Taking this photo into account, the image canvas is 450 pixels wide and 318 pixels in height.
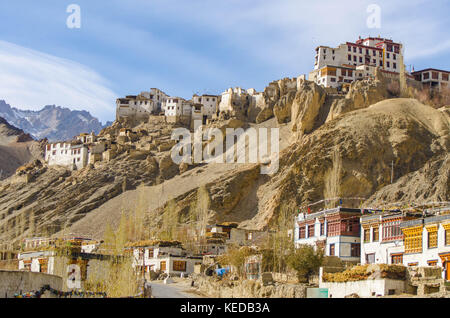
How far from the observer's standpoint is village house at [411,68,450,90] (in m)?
93.3

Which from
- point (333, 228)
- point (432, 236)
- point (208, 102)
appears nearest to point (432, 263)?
point (432, 236)

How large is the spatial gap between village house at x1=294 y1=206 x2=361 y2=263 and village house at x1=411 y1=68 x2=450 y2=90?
5231 centimetres

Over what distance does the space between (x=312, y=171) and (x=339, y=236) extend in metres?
30.9

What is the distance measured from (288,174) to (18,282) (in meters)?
53.0

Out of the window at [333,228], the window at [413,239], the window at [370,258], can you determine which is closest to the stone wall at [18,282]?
the window at [413,239]

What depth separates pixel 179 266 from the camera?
5034 cm

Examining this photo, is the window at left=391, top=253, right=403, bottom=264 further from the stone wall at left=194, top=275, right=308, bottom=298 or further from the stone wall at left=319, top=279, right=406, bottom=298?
the stone wall at left=319, top=279, right=406, bottom=298

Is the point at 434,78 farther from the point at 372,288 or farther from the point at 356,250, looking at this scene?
the point at 372,288

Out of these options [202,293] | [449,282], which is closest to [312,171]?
[202,293]

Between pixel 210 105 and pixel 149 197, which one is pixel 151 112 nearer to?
pixel 210 105

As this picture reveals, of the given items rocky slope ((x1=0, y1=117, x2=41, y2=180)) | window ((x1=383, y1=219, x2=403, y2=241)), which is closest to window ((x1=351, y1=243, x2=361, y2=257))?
window ((x1=383, y1=219, x2=403, y2=241))

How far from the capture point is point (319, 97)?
85875 millimetres

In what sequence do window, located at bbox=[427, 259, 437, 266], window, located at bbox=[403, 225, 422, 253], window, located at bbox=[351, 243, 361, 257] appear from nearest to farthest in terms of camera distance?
window, located at bbox=[427, 259, 437, 266] < window, located at bbox=[403, 225, 422, 253] < window, located at bbox=[351, 243, 361, 257]

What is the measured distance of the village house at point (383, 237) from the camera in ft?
130
